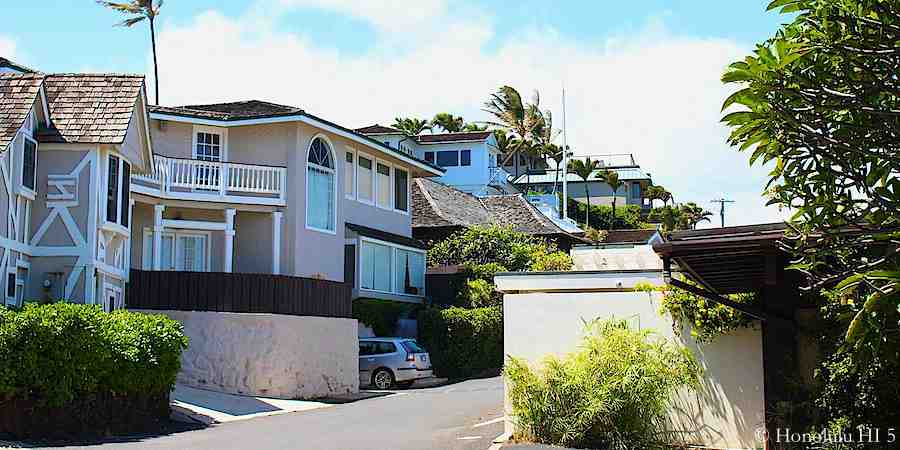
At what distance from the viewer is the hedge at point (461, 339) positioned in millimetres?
35656

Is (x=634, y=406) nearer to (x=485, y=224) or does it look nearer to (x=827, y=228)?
(x=827, y=228)

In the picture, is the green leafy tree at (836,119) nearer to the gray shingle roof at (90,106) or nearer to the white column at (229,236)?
the gray shingle roof at (90,106)

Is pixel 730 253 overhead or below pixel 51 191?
below

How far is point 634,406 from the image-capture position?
1556 centimetres

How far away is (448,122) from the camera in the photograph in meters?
81.9

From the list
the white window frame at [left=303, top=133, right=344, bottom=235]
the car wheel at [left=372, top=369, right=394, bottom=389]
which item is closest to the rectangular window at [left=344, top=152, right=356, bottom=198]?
the white window frame at [left=303, top=133, right=344, bottom=235]

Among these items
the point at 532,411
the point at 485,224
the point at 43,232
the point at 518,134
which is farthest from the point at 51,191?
the point at 518,134

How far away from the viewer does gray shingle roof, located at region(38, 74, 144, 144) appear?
24.8 meters

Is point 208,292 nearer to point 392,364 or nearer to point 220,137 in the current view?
point 392,364

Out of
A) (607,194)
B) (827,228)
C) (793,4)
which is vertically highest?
(607,194)

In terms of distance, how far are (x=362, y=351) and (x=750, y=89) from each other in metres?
24.6

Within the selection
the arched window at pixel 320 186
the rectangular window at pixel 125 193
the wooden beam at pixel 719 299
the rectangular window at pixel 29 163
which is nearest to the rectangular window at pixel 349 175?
the arched window at pixel 320 186

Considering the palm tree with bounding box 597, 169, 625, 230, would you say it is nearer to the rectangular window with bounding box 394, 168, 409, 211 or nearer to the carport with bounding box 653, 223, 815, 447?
the rectangular window with bounding box 394, 168, 409, 211

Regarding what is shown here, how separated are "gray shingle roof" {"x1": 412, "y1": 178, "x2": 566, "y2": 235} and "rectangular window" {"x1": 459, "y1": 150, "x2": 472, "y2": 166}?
11.7m
